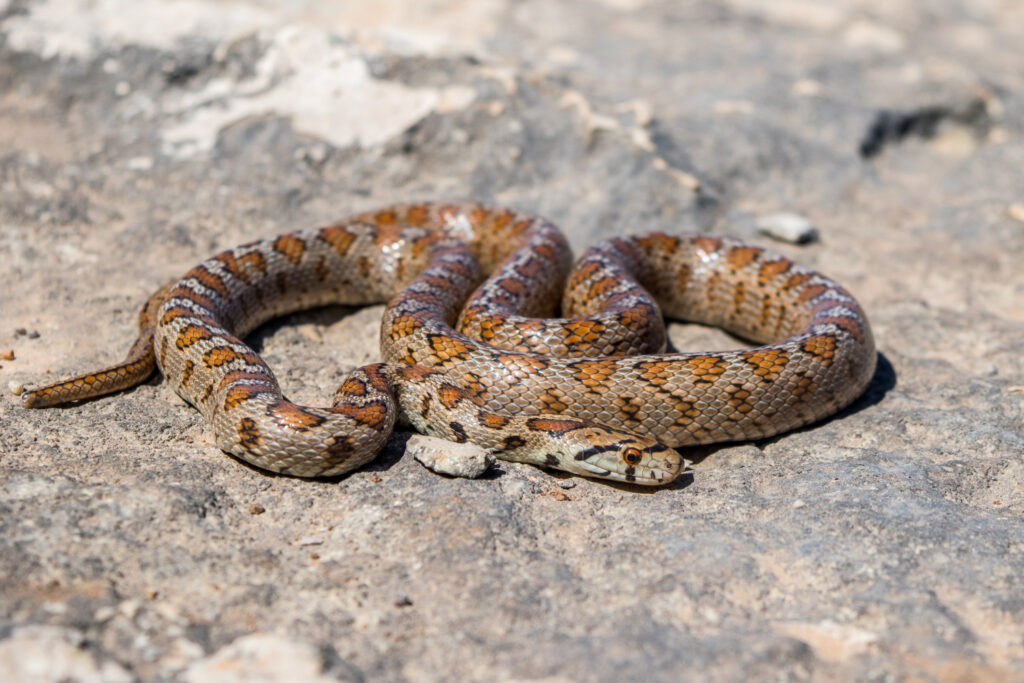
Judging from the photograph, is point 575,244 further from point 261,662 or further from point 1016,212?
point 261,662

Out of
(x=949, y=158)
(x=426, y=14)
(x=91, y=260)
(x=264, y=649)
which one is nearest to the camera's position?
(x=264, y=649)

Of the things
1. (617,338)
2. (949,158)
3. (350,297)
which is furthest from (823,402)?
(949,158)

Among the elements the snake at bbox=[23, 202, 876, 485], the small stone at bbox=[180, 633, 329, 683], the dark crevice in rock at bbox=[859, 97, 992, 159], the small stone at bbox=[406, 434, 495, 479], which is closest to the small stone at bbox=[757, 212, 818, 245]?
the snake at bbox=[23, 202, 876, 485]

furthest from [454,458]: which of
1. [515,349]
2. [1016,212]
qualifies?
[1016,212]

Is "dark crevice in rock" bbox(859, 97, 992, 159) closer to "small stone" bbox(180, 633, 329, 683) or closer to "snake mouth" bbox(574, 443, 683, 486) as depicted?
"snake mouth" bbox(574, 443, 683, 486)

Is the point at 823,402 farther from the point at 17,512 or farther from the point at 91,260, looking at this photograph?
the point at 91,260
